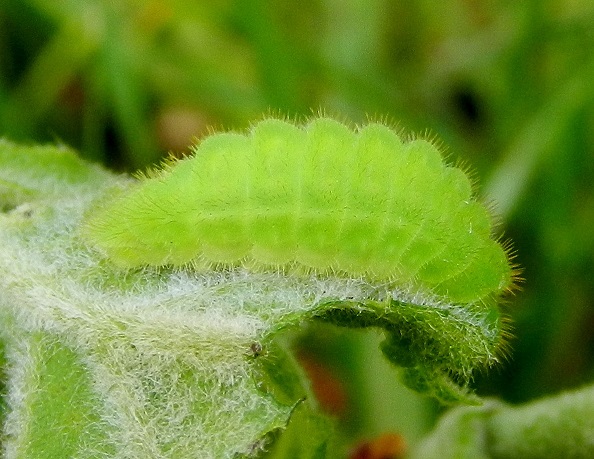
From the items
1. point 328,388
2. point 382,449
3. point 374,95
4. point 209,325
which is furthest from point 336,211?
point 374,95

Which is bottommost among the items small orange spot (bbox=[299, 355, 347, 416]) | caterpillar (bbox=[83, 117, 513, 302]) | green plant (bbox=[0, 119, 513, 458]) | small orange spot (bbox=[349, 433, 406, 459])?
small orange spot (bbox=[299, 355, 347, 416])

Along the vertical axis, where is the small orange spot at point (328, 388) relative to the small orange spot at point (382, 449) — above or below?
below

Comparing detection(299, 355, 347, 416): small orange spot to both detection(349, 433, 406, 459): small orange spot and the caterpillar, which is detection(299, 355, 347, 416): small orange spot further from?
the caterpillar

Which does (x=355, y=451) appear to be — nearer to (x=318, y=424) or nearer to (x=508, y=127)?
(x=318, y=424)

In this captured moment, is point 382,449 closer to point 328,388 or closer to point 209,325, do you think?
point 209,325

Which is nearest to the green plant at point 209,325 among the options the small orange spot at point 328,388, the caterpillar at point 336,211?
the caterpillar at point 336,211

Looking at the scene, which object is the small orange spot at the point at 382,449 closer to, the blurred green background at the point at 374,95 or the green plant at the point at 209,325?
the green plant at the point at 209,325

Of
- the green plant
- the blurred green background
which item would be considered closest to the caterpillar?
the green plant
